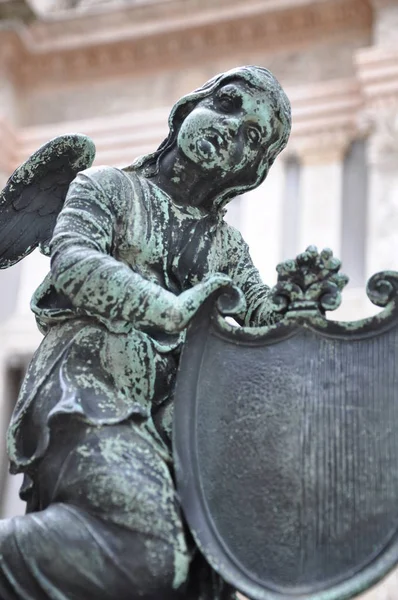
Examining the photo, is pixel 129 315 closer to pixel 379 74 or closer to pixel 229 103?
pixel 229 103

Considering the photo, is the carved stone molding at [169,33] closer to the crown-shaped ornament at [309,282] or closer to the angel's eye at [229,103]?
the angel's eye at [229,103]

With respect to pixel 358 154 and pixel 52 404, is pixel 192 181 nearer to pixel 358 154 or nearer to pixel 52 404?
pixel 52 404

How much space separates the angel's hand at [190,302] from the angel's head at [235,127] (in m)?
0.32

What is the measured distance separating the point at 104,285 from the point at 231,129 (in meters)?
0.43

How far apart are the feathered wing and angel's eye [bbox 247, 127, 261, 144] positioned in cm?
38

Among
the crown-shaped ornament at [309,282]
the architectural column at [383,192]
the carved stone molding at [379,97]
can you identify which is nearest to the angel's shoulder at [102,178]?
the crown-shaped ornament at [309,282]

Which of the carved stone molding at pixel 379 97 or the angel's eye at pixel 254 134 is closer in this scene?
the angel's eye at pixel 254 134

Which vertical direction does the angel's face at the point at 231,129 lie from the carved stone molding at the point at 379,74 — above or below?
below

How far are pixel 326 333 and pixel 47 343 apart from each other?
1.61 feet

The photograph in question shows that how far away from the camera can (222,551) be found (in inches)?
76.4

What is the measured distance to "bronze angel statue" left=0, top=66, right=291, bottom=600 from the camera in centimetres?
192

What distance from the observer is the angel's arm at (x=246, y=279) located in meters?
2.44

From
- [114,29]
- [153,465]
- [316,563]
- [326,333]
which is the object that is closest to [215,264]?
[326,333]

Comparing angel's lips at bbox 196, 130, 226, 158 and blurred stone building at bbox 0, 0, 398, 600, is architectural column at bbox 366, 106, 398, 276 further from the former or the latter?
angel's lips at bbox 196, 130, 226, 158
